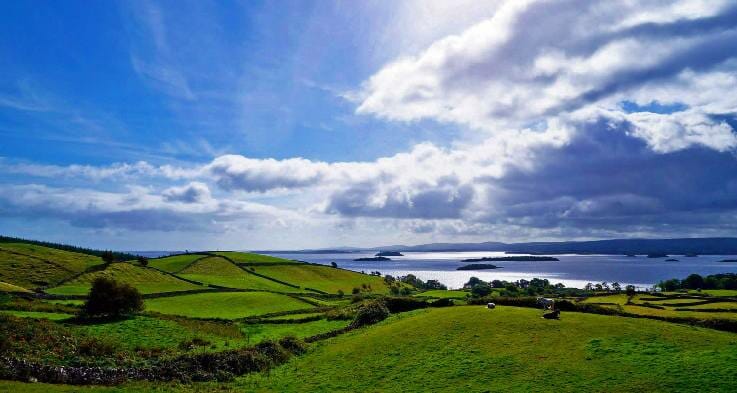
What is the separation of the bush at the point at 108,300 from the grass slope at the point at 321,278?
89.0 metres

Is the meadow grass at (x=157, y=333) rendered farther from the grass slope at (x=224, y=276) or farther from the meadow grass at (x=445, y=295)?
the grass slope at (x=224, y=276)

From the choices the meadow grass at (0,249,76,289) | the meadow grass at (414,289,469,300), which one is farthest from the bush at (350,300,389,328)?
the meadow grass at (0,249,76,289)

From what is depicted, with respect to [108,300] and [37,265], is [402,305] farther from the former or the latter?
[37,265]

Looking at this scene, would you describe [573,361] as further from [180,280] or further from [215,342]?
[180,280]

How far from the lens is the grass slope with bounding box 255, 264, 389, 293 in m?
158

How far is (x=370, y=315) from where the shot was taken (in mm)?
54688

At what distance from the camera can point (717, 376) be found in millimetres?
26953

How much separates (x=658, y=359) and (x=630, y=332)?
6.07m

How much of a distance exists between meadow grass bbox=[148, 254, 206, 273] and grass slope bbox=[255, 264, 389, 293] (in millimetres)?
24066

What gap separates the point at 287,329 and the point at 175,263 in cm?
11773

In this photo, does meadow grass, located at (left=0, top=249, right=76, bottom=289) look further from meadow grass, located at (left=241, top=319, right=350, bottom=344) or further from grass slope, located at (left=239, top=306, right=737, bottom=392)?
grass slope, located at (left=239, top=306, right=737, bottom=392)

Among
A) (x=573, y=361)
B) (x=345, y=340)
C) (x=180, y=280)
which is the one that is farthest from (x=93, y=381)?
(x=180, y=280)

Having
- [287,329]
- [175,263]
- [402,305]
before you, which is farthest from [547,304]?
[175,263]

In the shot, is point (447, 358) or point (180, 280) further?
point (180, 280)
